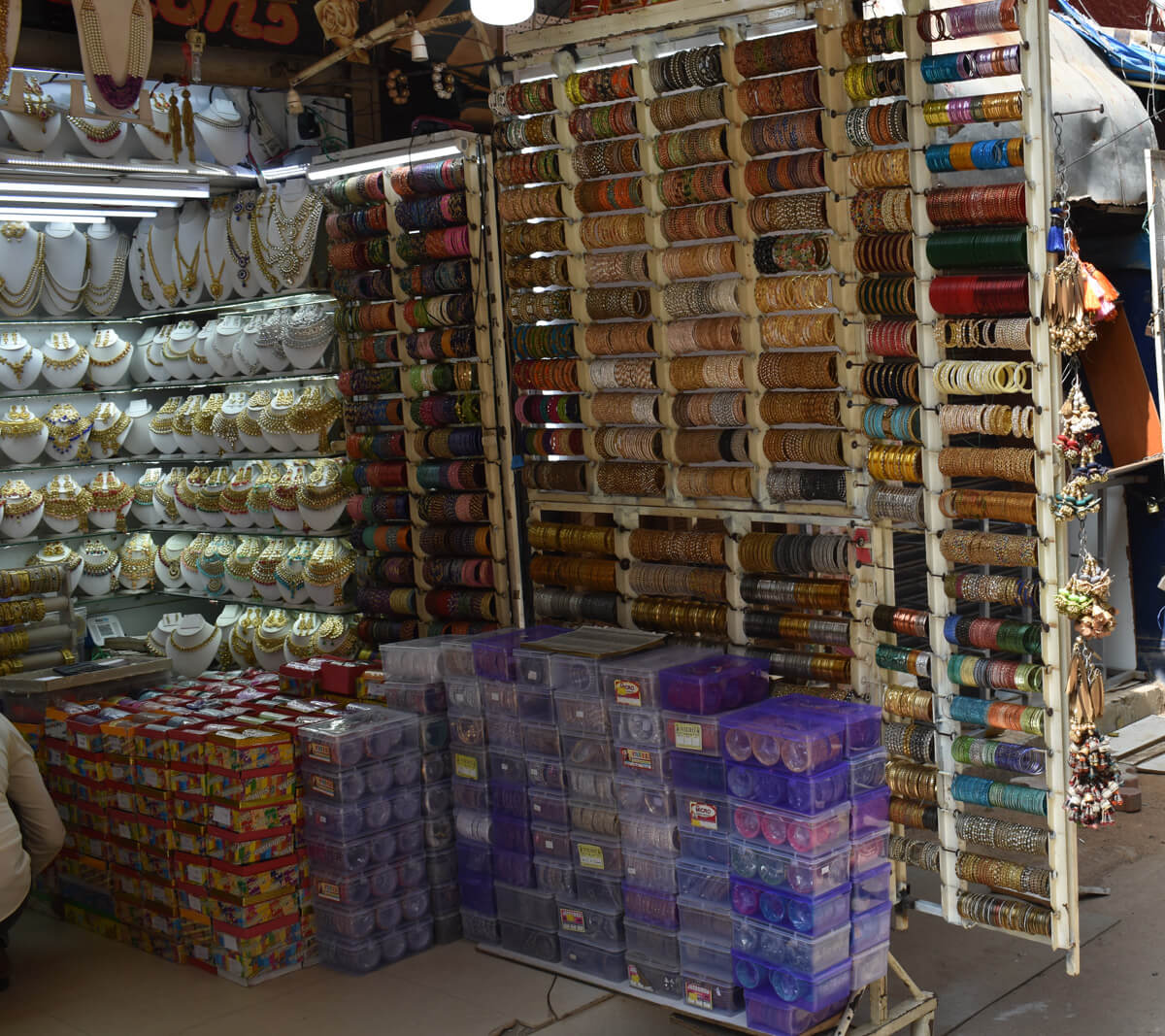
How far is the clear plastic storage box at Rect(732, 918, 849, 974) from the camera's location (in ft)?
11.1

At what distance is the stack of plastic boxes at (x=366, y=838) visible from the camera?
4230mm

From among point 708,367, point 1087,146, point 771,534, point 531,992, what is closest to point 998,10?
point 708,367

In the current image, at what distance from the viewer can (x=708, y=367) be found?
4410mm

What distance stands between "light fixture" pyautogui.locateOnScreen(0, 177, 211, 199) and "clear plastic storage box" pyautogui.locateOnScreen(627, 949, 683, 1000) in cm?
391

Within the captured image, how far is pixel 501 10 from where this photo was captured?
3.82m

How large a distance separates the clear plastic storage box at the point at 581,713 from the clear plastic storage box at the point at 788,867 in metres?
0.59

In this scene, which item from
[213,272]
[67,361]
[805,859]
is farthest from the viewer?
[67,361]

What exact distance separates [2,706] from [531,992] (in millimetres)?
2391

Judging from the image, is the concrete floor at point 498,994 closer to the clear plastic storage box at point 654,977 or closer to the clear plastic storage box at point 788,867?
the clear plastic storage box at point 654,977

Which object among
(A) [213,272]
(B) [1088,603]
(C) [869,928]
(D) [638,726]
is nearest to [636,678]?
(D) [638,726]

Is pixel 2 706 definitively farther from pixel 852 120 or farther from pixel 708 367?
pixel 852 120

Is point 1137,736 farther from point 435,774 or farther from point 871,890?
point 435,774

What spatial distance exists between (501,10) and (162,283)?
365 cm

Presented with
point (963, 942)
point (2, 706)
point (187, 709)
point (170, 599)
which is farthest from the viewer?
point (170, 599)
